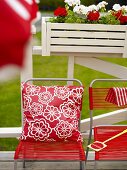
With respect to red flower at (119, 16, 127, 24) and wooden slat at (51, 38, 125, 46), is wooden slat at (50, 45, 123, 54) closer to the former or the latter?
wooden slat at (51, 38, 125, 46)

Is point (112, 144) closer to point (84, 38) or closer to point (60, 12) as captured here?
point (84, 38)

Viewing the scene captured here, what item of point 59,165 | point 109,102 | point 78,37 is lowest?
point 59,165

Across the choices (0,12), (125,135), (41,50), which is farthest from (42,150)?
(0,12)

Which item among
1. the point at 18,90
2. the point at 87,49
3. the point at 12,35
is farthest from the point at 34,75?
the point at 12,35

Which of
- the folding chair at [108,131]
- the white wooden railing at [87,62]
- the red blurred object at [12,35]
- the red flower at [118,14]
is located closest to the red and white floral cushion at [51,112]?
the folding chair at [108,131]

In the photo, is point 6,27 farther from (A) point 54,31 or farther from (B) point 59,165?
(B) point 59,165

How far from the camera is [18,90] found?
18.2ft

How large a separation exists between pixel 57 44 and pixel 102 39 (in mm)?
346

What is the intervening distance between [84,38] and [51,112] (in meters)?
0.64

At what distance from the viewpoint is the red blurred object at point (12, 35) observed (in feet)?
1.13

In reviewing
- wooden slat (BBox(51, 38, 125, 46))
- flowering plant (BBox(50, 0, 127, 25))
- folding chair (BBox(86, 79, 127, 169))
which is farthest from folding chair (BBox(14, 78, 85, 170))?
flowering plant (BBox(50, 0, 127, 25))

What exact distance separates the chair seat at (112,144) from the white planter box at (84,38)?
59 centimetres

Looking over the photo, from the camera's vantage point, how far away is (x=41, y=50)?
3012 mm

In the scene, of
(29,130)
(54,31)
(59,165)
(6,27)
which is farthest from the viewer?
(59,165)
